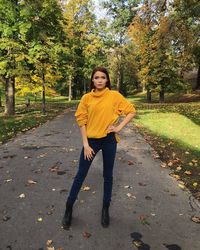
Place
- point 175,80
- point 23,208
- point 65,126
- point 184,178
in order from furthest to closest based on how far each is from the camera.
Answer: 1. point 175,80
2. point 65,126
3. point 184,178
4. point 23,208

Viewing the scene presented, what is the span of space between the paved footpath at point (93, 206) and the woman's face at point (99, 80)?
196cm

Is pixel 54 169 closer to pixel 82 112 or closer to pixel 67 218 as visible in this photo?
pixel 67 218

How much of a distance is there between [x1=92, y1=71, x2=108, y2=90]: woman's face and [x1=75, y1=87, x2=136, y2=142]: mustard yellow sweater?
76 millimetres

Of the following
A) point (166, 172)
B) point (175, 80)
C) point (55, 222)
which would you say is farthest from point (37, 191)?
point (175, 80)

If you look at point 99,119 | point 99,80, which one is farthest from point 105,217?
point 99,80

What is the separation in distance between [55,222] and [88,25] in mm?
37614

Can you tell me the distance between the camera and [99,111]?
184 inches

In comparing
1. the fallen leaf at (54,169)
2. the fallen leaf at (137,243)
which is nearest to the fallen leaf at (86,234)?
the fallen leaf at (137,243)

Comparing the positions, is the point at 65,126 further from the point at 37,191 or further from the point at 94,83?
the point at 94,83

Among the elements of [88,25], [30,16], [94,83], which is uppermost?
[88,25]

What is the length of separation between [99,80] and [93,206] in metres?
2.11

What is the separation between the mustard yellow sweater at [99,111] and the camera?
466 centimetres

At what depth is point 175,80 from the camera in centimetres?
3431

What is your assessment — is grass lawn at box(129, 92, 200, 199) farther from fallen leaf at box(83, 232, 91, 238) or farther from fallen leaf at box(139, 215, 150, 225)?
fallen leaf at box(83, 232, 91, 238)
